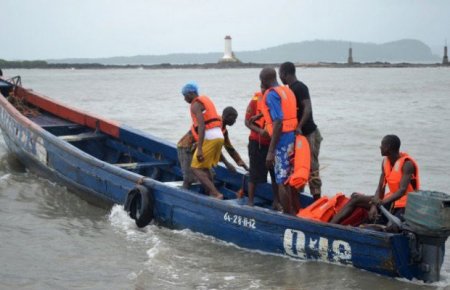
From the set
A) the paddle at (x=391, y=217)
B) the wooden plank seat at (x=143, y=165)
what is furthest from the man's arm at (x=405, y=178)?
the wooden plank seat at (x=143, y=165)

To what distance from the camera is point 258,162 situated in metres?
7.32

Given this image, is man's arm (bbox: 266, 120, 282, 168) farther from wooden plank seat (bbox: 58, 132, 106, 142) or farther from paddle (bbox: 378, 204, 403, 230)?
wooden plank seat (bbox: 58, 132, 106, 142)

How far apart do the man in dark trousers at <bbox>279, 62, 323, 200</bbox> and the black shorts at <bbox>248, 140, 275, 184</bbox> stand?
1.50ft

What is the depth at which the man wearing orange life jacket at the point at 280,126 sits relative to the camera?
22.4 feet

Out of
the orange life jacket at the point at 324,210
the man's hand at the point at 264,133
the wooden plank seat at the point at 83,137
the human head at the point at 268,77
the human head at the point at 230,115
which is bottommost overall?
the orange life jacket at the point at 324,210

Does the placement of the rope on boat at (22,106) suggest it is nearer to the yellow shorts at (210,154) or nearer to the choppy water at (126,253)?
the choppy water at (126,253)

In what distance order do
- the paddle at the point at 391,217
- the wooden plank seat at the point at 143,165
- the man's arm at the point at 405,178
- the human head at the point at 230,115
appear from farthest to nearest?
→ 1. the wooden plank seat at the point at 143,165
2. the human head at the point at 230,115
3. the man's arm at the point at 405,178
4. the paddle at the point at 391,217

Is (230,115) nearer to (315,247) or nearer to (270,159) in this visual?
(270,159)

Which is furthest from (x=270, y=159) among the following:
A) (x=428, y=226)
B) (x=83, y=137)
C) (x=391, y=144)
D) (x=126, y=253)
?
(x=83, y=137)

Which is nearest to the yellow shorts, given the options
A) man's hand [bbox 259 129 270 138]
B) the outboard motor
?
man's hand [bbox 259 129 270 138]

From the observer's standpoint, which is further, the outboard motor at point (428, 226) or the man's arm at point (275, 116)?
the man's arm at point (275, 116)

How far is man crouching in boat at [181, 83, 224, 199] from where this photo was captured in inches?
301

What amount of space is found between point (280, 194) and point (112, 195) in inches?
110

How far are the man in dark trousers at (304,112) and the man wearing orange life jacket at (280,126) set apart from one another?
0.24 meters
